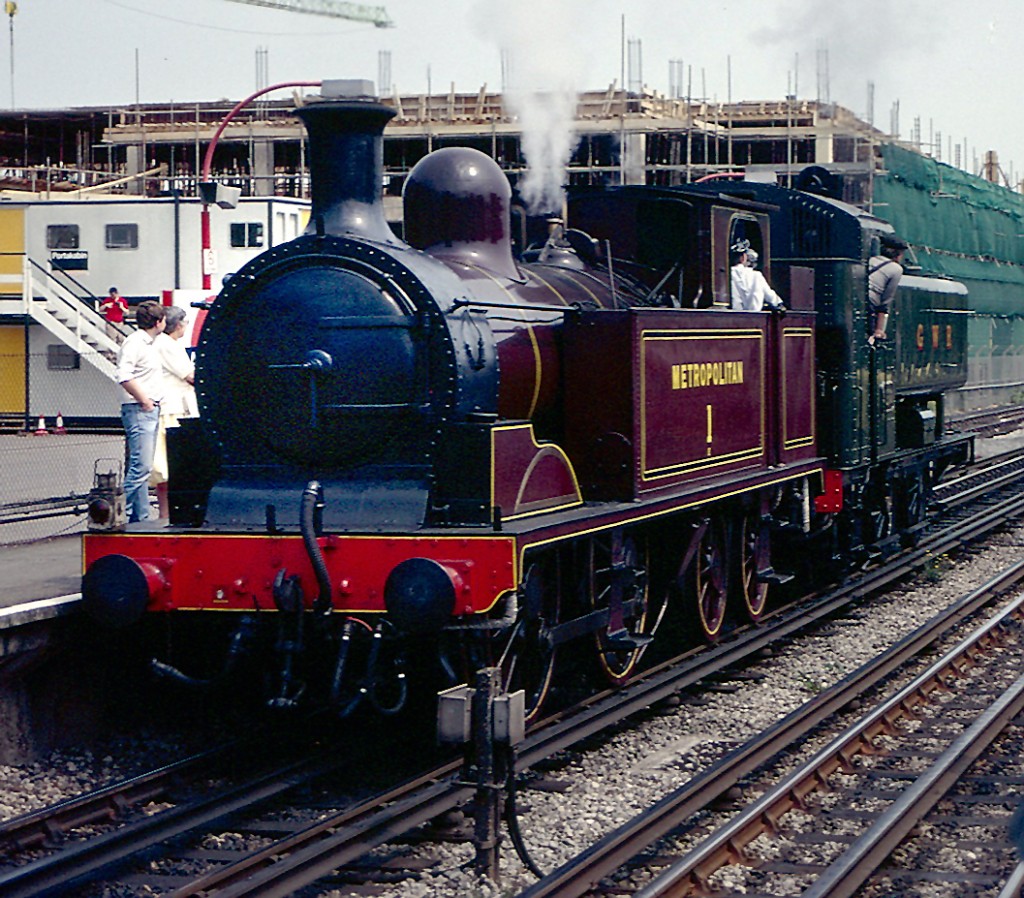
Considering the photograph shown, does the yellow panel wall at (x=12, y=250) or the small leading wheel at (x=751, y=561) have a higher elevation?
the yellow panel wall at (x=12, y=250)

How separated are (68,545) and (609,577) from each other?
4408 mm

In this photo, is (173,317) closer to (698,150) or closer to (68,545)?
(68,545)

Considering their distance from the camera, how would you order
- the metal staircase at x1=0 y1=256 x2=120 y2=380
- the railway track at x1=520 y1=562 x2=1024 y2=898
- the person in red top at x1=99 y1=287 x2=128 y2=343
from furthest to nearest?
the metal staircase at x1=0 y1=256 x2=120 y2=380
the person in red top at x1=99 y1=287 x2=128 y2=343
the railway track at x1=520 y1=562 x2=1024 y2=898

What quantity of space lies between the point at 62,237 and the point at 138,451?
20.0m

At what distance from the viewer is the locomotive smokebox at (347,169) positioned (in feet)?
25.0

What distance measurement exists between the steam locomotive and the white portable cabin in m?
18.2

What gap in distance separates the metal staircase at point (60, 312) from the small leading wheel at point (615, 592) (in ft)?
62.8

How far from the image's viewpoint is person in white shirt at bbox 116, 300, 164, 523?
9.66 m

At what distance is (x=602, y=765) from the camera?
7.44 meters

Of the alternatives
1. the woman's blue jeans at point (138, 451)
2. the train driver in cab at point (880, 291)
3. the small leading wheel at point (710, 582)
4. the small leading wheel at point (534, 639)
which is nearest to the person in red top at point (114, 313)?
the train driver in cab at point (880, 291)

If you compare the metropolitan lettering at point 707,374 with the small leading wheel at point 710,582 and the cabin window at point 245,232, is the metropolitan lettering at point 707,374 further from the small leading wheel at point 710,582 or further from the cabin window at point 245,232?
the cabin window at point 245,232

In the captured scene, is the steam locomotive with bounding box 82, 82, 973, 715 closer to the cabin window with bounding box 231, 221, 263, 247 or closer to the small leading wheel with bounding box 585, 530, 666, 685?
the small leading wheel with bounding box 585, 530, 666, 685

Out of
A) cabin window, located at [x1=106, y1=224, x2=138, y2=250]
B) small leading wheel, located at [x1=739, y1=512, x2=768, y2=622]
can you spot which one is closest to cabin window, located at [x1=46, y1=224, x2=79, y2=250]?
cabin window, located at [x1=106, y1=224, x2=138, y2=250]

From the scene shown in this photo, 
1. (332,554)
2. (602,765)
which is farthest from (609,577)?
(332,554)
